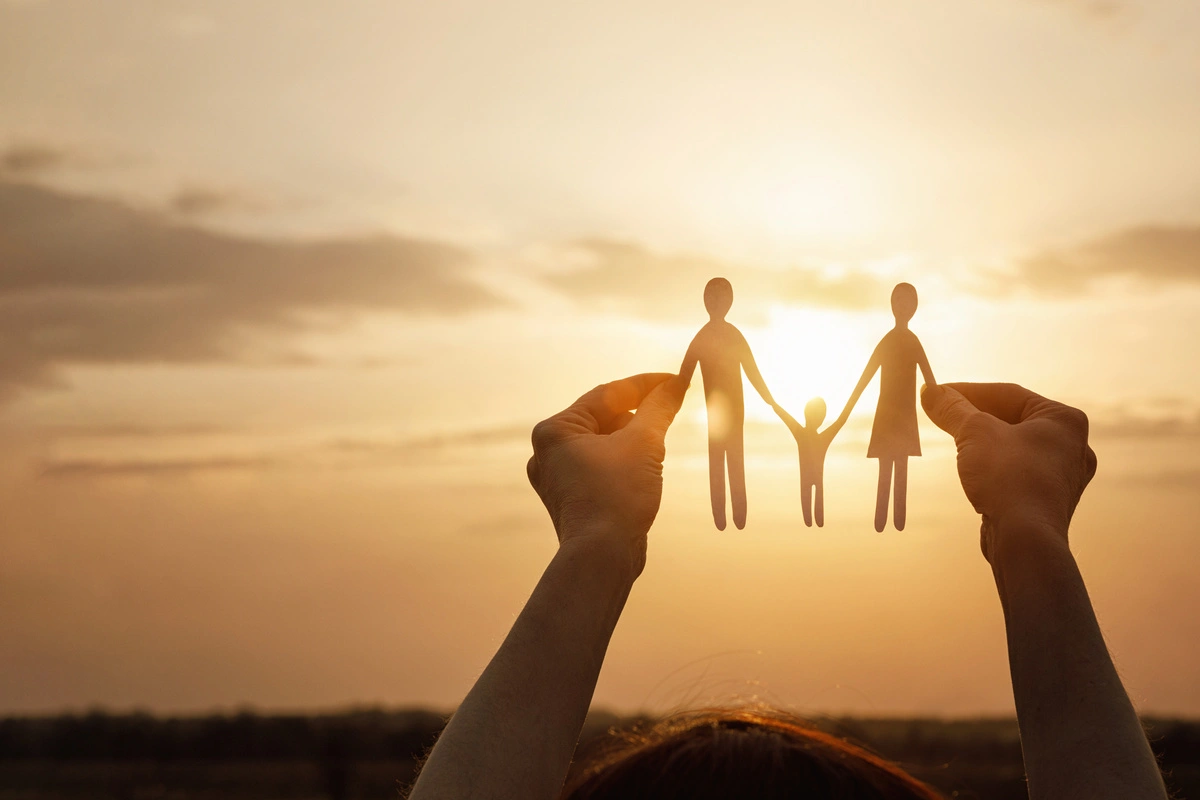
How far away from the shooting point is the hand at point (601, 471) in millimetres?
3025

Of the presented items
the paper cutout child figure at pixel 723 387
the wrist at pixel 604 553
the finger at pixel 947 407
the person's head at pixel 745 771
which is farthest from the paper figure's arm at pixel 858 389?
the person's head at pixel 745 771

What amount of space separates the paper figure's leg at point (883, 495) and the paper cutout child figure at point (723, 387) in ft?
2.12

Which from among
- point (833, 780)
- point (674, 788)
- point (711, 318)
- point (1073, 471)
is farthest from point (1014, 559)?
point (711, 318)

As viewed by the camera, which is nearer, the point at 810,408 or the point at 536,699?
the point at 536,699

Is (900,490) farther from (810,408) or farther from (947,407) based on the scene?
(947,407)

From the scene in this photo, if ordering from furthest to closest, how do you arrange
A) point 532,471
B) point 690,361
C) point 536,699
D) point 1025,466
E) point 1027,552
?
point 690,361 → point 532,471 → point 1025,466 → point 1027,552 → point 536,699

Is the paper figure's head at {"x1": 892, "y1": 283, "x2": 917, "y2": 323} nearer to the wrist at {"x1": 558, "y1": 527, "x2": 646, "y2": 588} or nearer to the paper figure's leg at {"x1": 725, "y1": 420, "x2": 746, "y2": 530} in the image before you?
the paper figure's leg at {"x1": 725, "y1": 420, "x2": 746, "y2": 530}

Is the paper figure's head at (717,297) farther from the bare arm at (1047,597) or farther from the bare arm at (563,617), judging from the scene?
the bare arm at (1047,597)

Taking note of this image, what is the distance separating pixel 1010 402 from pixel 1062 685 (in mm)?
1384

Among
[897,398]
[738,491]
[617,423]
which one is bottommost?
[738,491]

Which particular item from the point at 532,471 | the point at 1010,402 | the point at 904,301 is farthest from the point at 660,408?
the point at 904,301

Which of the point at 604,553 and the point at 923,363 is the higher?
the point at 923,363

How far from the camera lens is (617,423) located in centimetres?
379

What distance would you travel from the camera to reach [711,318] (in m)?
4.86
